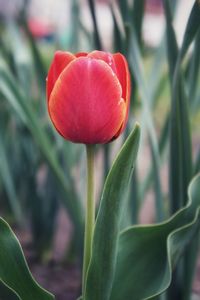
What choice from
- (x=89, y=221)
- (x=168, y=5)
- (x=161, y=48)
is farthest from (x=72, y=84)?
(x=161, y=48)

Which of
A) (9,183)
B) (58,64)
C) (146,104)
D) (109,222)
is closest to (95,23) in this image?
(146,104)

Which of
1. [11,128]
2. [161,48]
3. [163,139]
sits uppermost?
[161,48]

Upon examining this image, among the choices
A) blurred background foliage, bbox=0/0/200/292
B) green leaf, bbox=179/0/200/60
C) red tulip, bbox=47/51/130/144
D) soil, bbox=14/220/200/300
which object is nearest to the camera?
red tulip, bbox=47/51/130/144

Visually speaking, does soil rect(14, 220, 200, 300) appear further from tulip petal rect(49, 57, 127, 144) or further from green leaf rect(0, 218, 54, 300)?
tulip petal rect(49, 57, 127, 144)

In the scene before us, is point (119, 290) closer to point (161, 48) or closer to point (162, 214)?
point (162, 214)

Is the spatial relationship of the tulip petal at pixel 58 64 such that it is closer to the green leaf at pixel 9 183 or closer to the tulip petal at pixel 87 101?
the tulip petal at pixel 87 101

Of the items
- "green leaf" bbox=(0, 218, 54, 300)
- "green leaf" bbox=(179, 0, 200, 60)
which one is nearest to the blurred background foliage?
"green leaf" bbox=(179, 0, 200, 60)
